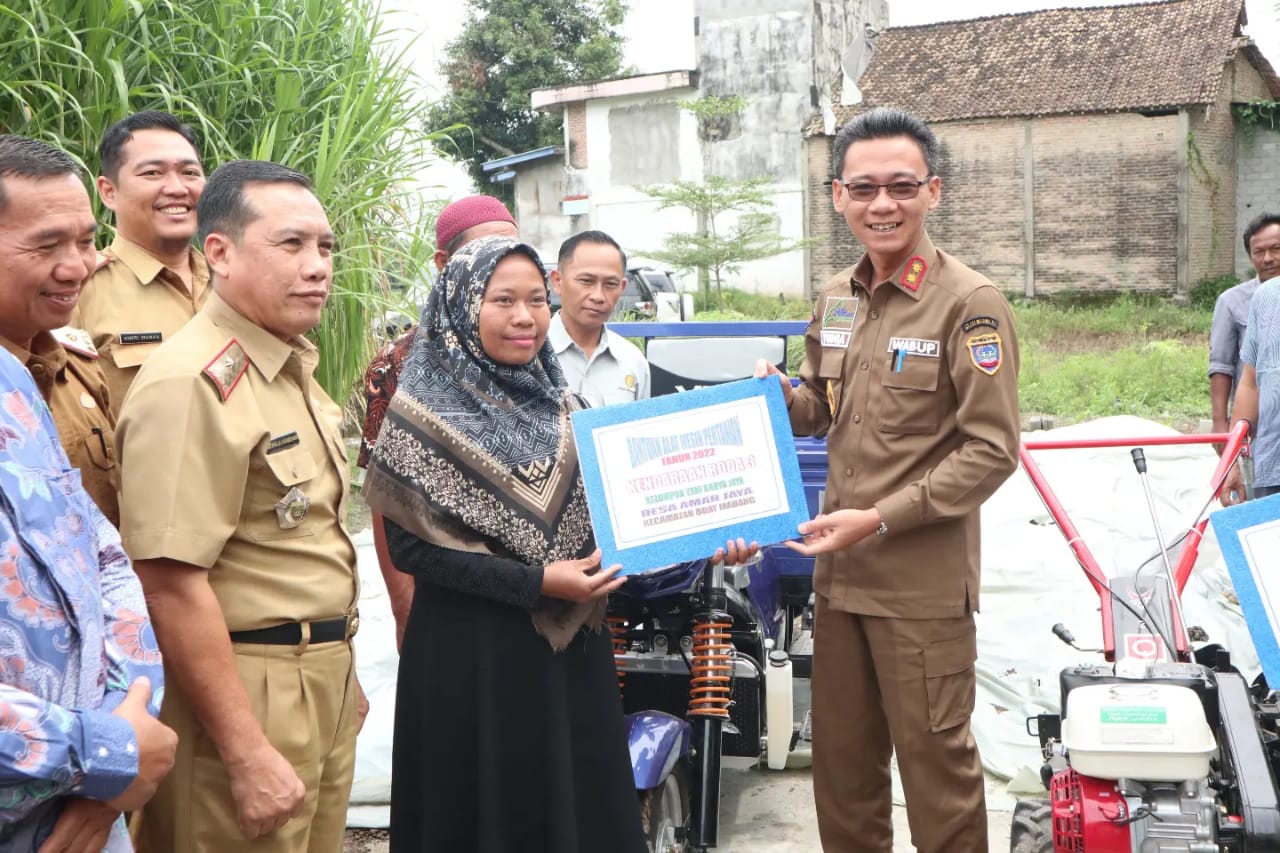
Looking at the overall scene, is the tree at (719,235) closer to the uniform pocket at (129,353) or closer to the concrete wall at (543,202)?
the concrete wall at (543,202)

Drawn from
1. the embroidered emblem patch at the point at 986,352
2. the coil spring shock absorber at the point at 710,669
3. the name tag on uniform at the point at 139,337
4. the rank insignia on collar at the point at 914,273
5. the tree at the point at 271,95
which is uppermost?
the tree at the point at 271,95

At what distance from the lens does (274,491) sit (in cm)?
219

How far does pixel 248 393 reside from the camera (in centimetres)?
219

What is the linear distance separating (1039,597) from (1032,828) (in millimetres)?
2895

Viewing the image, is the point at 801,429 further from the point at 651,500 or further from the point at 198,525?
the point at 198,525

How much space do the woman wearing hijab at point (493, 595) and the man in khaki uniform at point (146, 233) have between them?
2.70ft

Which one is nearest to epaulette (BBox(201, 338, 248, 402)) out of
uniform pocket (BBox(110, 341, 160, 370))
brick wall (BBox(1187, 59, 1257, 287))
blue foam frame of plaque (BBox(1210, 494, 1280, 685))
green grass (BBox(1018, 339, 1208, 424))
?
uniform pocket (BBox(110, 341, 160, 370))

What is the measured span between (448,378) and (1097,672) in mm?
1715

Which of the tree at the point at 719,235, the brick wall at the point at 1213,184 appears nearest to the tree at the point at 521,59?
the tree at the point at 719,235

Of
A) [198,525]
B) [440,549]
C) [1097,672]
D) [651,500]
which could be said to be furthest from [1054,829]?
[198,525]

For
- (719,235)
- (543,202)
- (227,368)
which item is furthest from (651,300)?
(227,368)

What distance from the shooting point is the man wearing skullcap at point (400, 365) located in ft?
10.4

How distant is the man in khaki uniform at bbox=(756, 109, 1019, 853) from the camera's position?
2805 mm

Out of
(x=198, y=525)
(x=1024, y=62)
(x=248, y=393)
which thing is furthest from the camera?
(x=1024, y=62)
